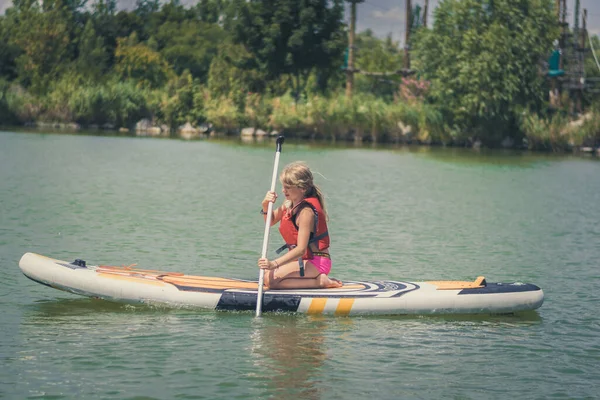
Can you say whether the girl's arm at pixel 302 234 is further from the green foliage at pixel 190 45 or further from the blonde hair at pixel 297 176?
the green foliage at pixel 190 45

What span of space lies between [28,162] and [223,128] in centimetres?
2474

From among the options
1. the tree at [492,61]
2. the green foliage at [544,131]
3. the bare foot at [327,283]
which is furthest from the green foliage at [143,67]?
the bare foot at [327,283]

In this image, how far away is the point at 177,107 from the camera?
5150cm

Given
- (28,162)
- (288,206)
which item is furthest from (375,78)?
(288,206)

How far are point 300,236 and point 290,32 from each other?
149 feet

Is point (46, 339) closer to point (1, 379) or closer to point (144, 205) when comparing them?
point (1, 379)

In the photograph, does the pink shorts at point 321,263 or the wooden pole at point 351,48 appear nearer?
the pink shorts at point 321,263

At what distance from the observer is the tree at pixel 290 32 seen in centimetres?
5238

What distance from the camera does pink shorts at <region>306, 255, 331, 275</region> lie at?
29.2 ft

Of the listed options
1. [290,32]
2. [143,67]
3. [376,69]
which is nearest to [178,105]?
[290,32]

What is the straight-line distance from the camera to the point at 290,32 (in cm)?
5319

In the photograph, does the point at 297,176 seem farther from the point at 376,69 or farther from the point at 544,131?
the point at 376,69

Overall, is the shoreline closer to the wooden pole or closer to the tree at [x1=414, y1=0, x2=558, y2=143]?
the tree at [x1=414, y1=0, x2=558, y2=143]

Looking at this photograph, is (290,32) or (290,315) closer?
(290,315)
